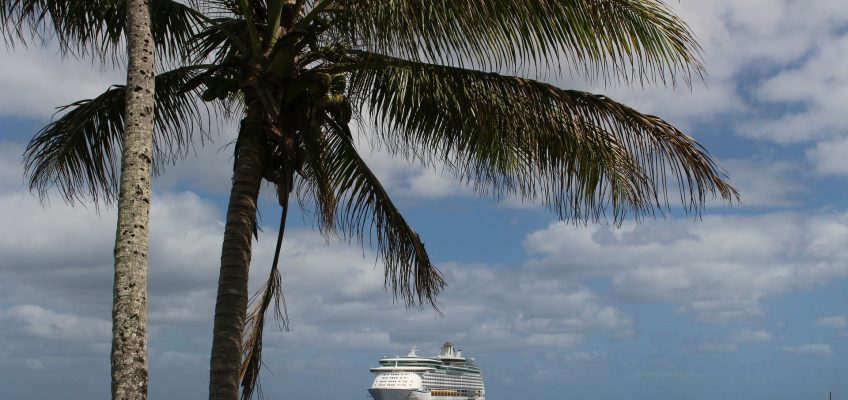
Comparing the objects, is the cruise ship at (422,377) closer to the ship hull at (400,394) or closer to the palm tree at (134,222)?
the ship hull at (400,394)

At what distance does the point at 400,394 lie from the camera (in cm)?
8456

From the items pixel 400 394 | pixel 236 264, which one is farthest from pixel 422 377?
pixel 236 264

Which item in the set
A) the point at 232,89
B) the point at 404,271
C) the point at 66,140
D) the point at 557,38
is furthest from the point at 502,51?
the point at 66,140

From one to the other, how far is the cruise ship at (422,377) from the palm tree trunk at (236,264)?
76.7 metres

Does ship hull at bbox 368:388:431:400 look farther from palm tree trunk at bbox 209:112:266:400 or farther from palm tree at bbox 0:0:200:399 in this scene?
palm tree at bbox 0:0:200:399

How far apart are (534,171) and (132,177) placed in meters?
4.70

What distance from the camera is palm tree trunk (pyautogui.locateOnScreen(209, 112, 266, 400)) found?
8.43 m

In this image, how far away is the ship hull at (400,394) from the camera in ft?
277

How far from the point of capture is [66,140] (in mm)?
10664

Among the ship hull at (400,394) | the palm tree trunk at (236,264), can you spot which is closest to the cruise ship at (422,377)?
the ship hull at (400,394)

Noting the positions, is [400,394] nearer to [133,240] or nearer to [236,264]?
[236,264]

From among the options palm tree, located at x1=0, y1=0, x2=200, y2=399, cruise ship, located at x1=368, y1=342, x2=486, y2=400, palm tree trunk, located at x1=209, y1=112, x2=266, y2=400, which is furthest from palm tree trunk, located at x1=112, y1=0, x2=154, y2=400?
cruise ship, located at x1=368, y1=342, x2=486, y2=400

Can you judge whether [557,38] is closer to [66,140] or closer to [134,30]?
[134,30]

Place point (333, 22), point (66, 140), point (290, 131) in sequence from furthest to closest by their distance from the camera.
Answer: point (66, 140)
point (290, 131)
point (333, 22)
